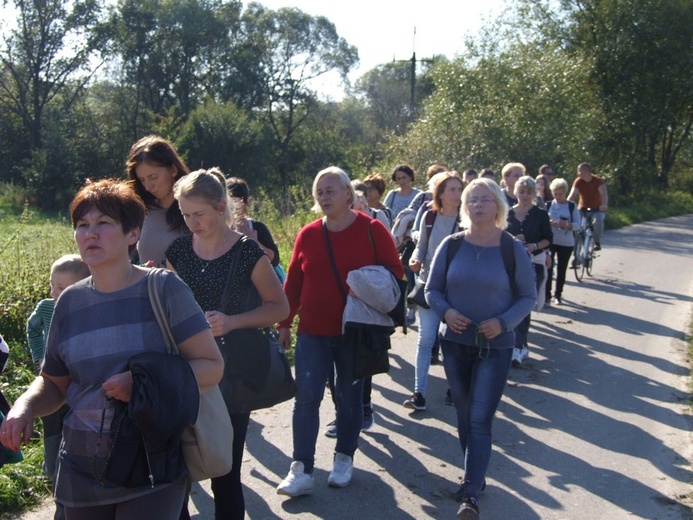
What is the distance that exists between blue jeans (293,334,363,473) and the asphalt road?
0.98 ft

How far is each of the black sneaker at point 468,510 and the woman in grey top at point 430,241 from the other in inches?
78.8

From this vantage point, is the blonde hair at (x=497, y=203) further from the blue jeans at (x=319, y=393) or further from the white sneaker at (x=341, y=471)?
the white sneaker at (x=341, y=471)

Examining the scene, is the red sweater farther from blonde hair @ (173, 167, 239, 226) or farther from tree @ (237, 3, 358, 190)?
tree @ (237, 3, 358, 190)

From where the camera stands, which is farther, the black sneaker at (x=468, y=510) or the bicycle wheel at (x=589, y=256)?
the bicycle wheel at (x=589, y=256)

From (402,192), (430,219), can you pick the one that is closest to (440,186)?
(430,219)

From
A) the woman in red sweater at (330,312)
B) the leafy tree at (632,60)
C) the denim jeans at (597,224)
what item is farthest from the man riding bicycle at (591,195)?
the leafy tree at (632,60)

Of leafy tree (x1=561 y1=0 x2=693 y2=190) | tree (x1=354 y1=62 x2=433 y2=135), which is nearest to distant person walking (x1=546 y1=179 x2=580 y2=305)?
leafy tree (x1=561 y1=0 x2=693 y2=190)

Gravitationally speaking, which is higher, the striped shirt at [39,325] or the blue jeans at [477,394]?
the striped shirt at [39,325]

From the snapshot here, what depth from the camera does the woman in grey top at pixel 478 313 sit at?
4531 mm

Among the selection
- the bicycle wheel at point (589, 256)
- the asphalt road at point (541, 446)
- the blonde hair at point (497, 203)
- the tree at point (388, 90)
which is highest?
the tree at point (388, 90)

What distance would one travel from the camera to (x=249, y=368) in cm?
375

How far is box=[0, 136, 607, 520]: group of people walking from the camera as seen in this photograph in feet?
8.95

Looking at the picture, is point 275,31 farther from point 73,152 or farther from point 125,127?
point 73,152

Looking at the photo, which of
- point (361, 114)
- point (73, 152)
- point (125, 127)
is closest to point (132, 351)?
point (73, 152)
